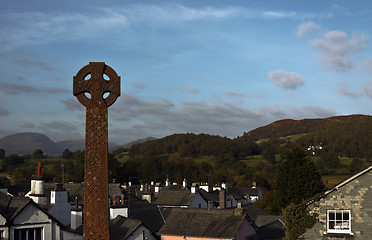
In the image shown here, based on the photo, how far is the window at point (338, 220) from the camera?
2812cm

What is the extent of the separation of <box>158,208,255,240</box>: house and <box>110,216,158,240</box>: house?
3242mm

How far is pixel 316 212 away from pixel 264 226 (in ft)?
63.7

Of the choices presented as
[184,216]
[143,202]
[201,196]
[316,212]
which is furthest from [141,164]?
[316,212]

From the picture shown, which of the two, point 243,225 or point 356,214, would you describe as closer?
point 356,214

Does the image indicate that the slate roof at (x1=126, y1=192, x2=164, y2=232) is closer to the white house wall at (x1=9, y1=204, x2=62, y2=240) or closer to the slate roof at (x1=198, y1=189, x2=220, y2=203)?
the white house wall at (x1=9, y1=204, x2=62, y2=240)

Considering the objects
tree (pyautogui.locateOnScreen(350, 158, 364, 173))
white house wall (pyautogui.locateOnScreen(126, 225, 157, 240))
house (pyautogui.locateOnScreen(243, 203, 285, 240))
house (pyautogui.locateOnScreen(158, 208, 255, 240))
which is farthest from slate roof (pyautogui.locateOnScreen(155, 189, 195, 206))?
tree (pyautogui.locateOnScreen(350, 158, 364, 173))

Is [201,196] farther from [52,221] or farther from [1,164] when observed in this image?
[1,164]

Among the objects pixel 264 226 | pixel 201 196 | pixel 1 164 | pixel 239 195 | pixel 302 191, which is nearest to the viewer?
pixel 264 226

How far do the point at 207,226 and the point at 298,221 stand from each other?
39.4 feet

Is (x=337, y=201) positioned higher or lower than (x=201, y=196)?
higher

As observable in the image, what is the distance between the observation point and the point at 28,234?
99.3ft

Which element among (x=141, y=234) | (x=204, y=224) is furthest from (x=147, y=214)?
(x=141, y=234)

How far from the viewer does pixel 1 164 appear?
173 metres

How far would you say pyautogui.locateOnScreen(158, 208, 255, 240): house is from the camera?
125ft
